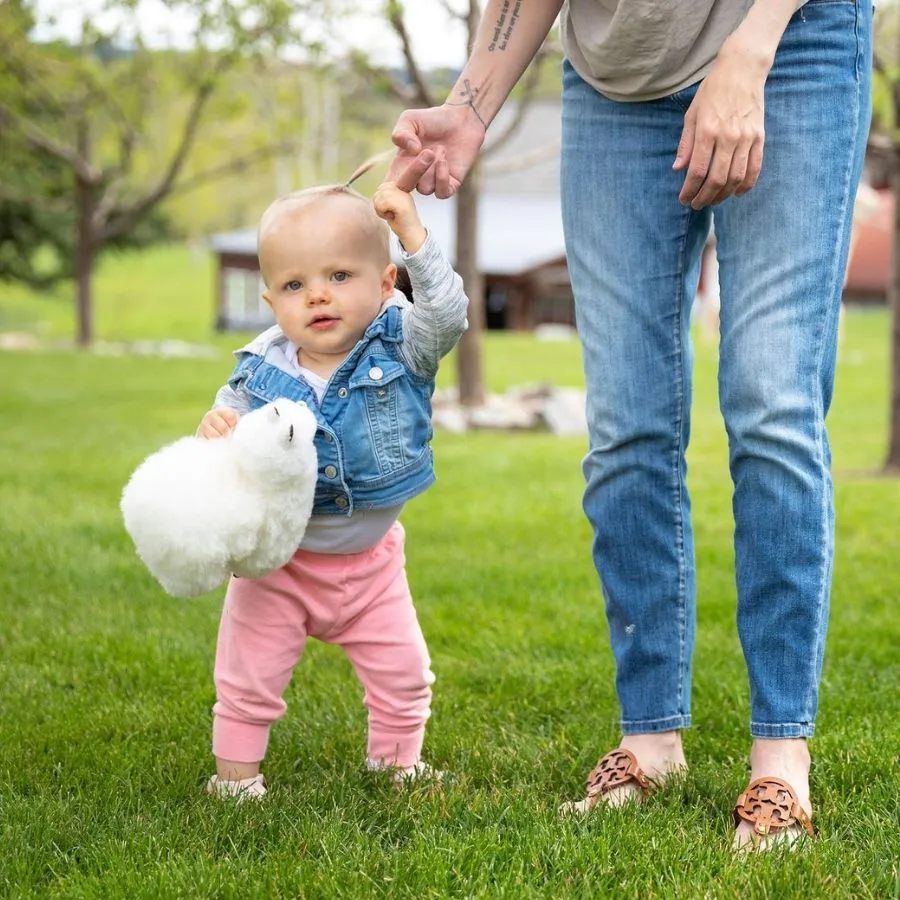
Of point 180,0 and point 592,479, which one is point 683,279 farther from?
point 180,0

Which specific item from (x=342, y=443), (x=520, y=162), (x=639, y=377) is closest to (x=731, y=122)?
(x=639, y=377)

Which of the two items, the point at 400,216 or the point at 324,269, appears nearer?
the point at 400,216

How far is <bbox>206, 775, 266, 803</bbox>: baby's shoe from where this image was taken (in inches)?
96.7

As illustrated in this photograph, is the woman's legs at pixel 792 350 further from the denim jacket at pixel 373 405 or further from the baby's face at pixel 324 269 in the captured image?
the baby's face at pixel 324 269

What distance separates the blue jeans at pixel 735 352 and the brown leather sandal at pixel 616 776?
7 cm

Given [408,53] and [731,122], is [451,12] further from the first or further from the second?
[731,122]

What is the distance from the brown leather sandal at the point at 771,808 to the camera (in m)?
2.21

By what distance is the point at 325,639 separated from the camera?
2.69 metres

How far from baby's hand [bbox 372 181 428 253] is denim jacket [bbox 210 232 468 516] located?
0.39ft

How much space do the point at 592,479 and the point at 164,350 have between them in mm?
19112

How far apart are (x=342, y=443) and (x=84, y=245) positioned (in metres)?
19.4

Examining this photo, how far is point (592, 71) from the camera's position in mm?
2459

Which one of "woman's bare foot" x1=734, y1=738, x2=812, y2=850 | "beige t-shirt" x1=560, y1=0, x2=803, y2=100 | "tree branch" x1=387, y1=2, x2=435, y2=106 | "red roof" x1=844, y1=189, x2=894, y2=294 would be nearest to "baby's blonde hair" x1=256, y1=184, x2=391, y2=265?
"beige t-shirt" x1=560, y1=0, x2=803, y2=100

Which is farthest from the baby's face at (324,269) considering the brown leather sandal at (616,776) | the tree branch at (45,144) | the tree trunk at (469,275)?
the tree branch at (45,144)
